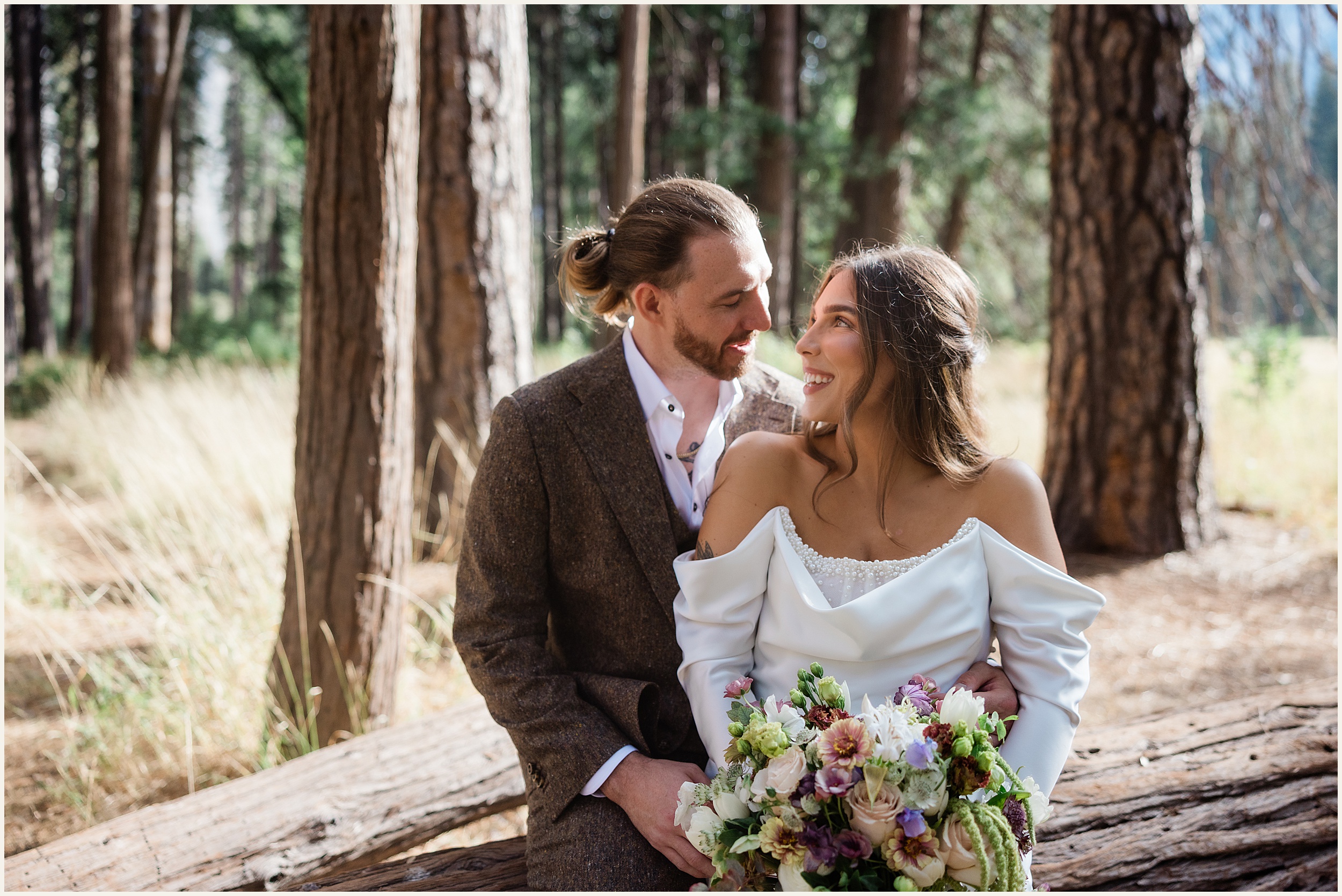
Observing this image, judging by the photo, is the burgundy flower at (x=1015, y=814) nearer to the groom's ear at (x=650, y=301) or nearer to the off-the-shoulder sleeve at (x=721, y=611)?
the off-the-shoulder sleeve at (x=721, y=611)

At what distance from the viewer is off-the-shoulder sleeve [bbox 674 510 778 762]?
2.04 metres

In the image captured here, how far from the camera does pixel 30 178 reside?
618 inches

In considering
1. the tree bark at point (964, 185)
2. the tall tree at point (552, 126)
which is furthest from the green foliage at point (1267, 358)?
the tall tree at point (552, 126)

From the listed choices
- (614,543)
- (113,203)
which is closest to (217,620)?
(614,543)

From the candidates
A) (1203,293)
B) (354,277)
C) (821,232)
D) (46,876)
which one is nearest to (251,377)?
(354,277)

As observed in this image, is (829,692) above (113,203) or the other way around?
the other way around

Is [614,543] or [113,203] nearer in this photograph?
[614,543]

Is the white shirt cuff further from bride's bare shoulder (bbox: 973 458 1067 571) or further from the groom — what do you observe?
bride's bare shoulder (bbox: 973 458 1067 571)

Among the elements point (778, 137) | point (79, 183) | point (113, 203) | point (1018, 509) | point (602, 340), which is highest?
point (79, 183)

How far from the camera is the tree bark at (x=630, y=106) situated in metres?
8.89

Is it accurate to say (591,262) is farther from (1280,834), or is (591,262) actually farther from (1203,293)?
(1203,293)

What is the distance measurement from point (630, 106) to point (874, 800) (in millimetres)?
8463

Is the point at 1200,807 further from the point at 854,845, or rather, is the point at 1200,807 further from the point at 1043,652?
the point at 854,845

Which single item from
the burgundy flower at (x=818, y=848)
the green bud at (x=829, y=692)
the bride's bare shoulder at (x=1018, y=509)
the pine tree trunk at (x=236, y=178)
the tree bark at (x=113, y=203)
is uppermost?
the pine tree trunk at (x=236, y=178)
